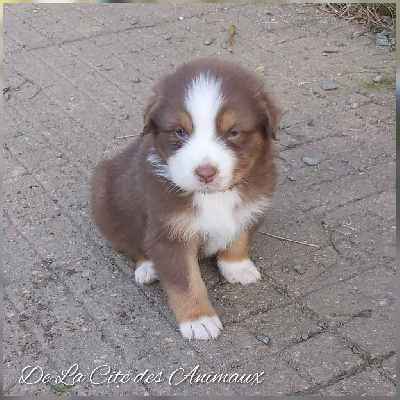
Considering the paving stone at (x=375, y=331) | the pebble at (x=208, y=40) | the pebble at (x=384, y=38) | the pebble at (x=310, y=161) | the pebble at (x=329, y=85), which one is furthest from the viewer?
the pebble at (x=208, y=40)

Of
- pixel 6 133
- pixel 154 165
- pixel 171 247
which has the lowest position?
pixel 6 133

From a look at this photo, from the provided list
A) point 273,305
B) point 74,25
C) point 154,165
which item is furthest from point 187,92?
point 74,25

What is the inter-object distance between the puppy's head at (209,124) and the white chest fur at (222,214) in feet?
0.57

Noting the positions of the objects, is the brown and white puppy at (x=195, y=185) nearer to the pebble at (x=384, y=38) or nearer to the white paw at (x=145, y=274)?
the white paw at (x=145, y=274)

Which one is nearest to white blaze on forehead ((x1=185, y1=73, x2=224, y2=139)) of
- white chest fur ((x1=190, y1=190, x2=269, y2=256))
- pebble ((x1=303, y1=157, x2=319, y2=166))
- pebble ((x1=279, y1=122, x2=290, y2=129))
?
white chest fur ((x1=190, y1=190, x2=269, y2=256))

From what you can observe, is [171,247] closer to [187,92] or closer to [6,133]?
[187,92]

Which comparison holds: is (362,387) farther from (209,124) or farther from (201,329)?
(209,124)

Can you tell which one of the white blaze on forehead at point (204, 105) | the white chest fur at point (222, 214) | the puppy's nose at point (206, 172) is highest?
the white blaze on forehead at point (204, 105)

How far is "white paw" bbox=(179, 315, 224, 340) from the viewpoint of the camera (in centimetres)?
332

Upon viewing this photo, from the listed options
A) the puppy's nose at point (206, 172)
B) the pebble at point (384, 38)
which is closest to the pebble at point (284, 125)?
the pebble at point (384, 38)

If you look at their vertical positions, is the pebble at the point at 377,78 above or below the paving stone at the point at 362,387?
below

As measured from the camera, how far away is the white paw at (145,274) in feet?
12.2

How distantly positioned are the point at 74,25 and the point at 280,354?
5310 millimetres

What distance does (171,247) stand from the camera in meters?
3.32
